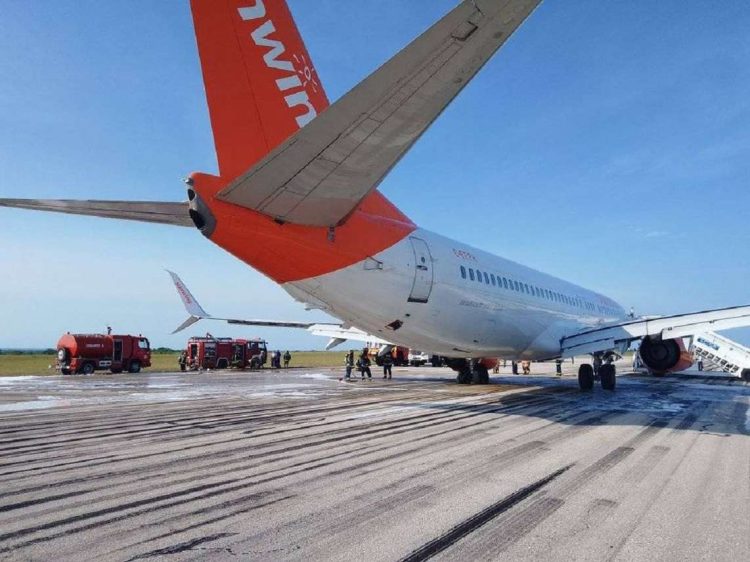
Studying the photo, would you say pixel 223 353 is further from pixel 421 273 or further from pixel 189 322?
pixel 421 273

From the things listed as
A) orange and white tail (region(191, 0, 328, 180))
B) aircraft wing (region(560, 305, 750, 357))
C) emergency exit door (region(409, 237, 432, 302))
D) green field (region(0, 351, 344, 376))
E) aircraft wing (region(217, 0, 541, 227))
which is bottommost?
green field (region(0, 351, 344, 376))

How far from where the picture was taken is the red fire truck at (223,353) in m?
37.7

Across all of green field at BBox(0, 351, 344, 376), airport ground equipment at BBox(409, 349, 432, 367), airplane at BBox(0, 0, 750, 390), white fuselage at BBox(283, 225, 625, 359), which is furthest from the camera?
airport ground equipment at BBox(409, 349, 432, 367)

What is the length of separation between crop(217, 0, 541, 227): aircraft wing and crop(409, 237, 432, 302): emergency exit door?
288cm

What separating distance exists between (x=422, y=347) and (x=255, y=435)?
17.7 feet

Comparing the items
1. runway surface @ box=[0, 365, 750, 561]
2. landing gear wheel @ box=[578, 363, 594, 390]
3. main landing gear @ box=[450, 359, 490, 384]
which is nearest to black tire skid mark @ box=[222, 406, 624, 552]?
runway surface @ box=[0, 365, 750, 561]

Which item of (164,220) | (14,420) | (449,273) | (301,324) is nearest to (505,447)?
(449,273)

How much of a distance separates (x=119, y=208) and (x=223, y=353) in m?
33.4

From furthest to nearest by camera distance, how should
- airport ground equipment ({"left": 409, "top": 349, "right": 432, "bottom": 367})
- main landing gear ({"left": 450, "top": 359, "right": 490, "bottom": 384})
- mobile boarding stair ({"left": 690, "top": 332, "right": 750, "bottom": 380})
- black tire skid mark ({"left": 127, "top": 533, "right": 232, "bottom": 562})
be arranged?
airport ground equipment ({"left": 409, "top": 349, "right": 432, "bottom": 367}) → mobile boarding stair ({"left": 690, "top": 332, "right": 750, "bottom": 380}) → main landing gear ({"left": 450, "top": 359, "right": 490, "bottom": 384}) → black tire skid mark ({"left": 127, "top": 533, "right": 232, "bottom": 562})

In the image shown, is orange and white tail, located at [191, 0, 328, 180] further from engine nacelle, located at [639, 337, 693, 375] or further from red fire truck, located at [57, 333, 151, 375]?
red fire truck, located at [57, 333, 151, 375]

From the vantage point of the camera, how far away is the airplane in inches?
194

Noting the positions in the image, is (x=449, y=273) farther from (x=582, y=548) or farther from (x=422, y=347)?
(x=582, y=548)

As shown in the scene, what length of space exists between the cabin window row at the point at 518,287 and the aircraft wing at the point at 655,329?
189 centimetres

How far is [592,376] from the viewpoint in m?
17.1
